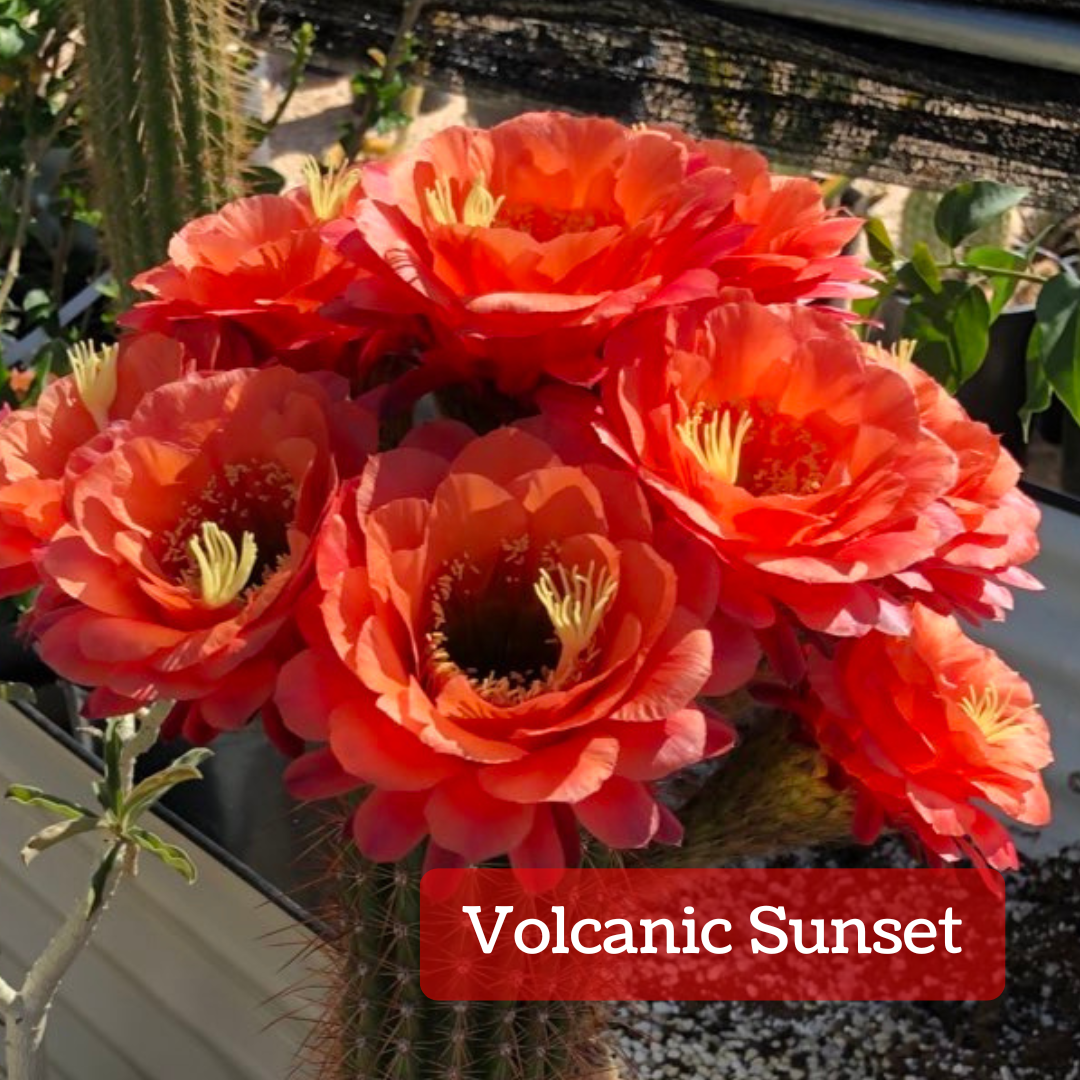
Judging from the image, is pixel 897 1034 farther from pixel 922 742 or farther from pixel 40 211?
pixel 40 211

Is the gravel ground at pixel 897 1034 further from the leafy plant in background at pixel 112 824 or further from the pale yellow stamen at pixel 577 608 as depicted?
the pale yellow stamen at pixel 577 608

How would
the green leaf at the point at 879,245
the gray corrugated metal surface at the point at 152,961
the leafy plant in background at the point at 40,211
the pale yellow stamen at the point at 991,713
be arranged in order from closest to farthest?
the pale yellow stamen at the point at 991,713 < the gray corrugated metal surface at the point at 152,961 < the green leaf at the point at 879,245 < the leafy plant in background at the point at 40,211

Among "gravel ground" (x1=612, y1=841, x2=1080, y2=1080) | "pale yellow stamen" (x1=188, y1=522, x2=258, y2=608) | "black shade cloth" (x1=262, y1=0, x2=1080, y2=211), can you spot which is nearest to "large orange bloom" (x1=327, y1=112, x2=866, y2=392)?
"pale yellow stamen" (x1=188, y1=522, x2=258, y2=608)

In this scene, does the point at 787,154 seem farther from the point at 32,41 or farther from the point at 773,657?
the point at 773,657

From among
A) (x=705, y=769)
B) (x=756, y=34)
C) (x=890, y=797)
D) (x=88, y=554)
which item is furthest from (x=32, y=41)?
(x=890, y=797)

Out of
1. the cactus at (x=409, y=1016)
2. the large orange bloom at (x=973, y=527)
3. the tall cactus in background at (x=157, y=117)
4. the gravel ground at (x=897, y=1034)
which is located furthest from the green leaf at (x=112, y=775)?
the gravel ground at (x=897, y=1034)
